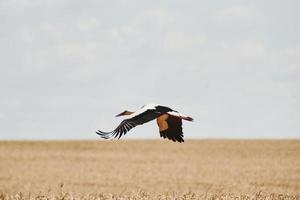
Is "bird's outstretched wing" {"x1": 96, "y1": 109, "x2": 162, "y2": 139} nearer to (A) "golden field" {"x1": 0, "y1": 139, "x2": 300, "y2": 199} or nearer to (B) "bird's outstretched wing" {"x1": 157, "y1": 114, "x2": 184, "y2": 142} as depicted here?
(B) "bird's outstretched wing" {"x1": 157, "y1": 114, "x2": 184, "y2": 142}

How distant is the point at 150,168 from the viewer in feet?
93.7

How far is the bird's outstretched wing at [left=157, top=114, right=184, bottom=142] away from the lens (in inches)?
276

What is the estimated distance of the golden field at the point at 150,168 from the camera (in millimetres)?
20795

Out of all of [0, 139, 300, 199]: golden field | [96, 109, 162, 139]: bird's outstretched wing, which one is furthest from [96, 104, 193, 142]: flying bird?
[0, 139, 300, 199]: golden field

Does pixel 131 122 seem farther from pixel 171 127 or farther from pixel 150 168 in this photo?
pixel 150 168

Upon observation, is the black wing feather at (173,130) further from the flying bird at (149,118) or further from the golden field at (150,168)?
the golden field at (150,168)

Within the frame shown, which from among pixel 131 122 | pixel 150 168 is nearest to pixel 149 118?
pixel 131 122

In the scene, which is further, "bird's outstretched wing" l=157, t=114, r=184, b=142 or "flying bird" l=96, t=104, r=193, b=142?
"bird's outstretched wing" l=157, t=114, r=184, b=142

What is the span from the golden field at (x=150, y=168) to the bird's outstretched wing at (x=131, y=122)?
5.17m

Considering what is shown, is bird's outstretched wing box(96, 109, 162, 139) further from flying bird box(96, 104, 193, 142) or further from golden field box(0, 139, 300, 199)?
golden field box(0, 139, 300, 199)

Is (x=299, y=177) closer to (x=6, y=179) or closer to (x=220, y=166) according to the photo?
(x=220, y=166)

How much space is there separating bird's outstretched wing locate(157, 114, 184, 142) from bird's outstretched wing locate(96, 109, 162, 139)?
535 millimetres

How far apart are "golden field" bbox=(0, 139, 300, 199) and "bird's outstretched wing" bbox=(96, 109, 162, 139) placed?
17.0ft

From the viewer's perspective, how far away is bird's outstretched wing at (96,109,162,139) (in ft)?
20.6
